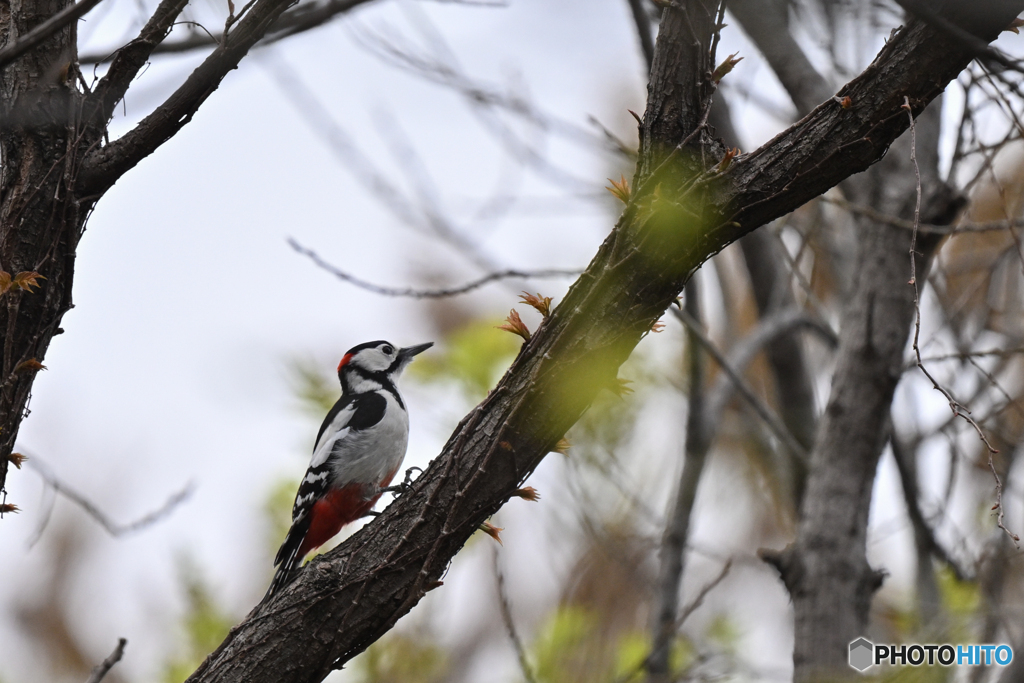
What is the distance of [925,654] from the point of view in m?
3.10

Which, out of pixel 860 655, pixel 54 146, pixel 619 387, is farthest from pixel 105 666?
pixel 860 655

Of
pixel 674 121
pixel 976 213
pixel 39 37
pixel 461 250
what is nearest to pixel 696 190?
pixel 674 121

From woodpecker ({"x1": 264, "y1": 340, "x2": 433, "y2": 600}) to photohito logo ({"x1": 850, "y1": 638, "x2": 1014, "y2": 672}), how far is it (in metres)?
2.34

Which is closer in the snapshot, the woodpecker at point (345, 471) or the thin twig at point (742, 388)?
the woodpecker at point (345, 471)

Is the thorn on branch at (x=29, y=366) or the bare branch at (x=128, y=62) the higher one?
the bare branch at (x=128, y=62)

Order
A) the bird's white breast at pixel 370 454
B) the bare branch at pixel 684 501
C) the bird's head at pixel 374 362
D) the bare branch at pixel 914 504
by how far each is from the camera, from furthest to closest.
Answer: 1. the bird's head at pixel 374 362
2. the bare branch at pixel 914 504
3. the bare branch at pixel 684 501
4. the bird's white breast at pixel 370 454

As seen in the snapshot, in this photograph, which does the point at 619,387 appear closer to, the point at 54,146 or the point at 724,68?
the point at 724,68

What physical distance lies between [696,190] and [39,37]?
4.75ft

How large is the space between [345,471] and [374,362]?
45.1 inches

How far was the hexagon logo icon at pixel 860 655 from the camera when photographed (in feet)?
13.8

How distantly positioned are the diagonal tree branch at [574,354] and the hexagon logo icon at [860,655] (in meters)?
2.60

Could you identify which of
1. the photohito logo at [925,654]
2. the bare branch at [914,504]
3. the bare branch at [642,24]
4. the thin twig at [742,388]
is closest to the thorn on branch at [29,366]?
the photohito logo at [925,654]

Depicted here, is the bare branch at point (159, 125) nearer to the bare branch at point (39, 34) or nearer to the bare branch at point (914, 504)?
the bare branch at point (39, 34)

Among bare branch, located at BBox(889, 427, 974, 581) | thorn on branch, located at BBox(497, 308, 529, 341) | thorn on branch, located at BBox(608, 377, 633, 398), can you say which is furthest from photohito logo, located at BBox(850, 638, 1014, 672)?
thorn on branch, located at BBox(497, 308, 529, 341)
